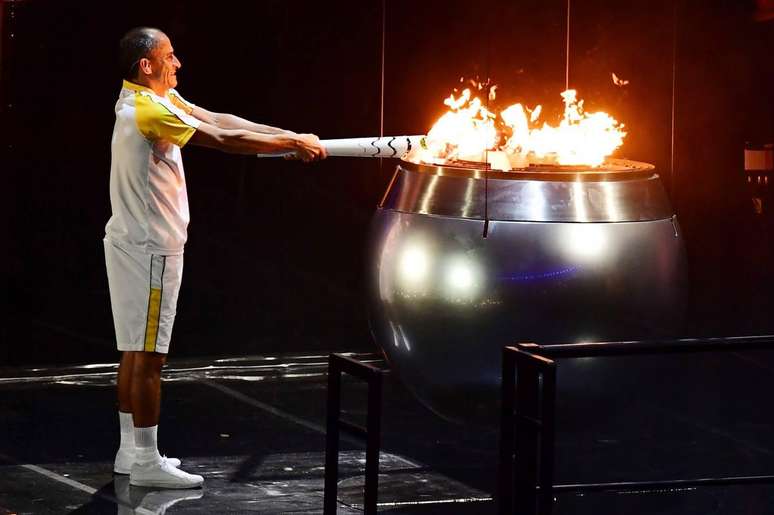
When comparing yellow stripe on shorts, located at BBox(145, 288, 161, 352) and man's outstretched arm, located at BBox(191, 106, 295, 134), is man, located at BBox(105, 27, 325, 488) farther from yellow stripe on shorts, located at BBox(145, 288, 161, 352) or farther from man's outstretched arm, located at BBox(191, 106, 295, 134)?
man's outstretched arm, located at BBox(191, 106, 295, 134)

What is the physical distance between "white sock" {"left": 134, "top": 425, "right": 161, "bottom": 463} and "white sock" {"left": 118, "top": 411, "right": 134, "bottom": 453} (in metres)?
0.14

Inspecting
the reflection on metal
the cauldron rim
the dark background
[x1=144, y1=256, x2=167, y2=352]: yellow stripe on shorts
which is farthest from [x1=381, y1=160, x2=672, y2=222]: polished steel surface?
the reflection on metal

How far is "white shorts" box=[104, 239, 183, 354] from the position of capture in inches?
237

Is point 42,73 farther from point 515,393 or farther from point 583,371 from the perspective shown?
point 515,393

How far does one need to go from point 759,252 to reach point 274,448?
12.1 ft

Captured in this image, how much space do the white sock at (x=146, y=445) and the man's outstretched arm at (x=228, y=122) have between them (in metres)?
1.37

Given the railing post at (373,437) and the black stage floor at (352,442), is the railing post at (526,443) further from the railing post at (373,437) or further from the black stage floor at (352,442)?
the black stage floor at (352,442)

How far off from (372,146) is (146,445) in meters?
1.49

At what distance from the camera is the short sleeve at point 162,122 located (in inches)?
232

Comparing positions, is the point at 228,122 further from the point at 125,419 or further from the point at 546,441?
the point at 546,441

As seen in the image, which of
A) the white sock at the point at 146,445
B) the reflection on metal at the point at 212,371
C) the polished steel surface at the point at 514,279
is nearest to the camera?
the polished steel surface at the point at 514,279

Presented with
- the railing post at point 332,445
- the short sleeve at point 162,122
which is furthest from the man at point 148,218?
the railing post at point 332,445

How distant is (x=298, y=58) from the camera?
27.8 ft

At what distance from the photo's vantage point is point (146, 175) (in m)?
5.96
